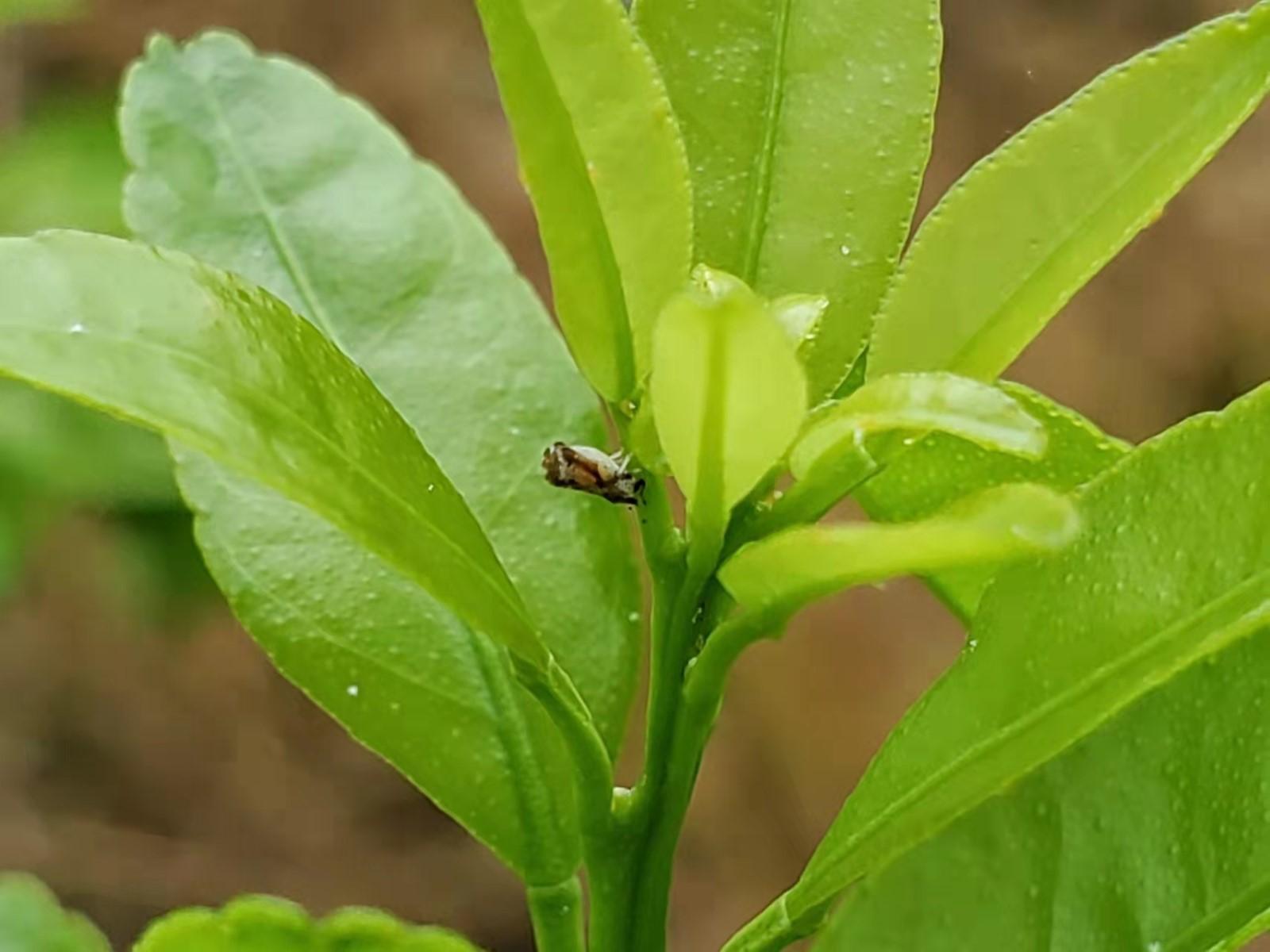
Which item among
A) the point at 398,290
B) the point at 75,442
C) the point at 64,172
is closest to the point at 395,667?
the point at 398,290

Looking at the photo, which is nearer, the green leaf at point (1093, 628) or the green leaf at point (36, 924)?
the green leaf at point (1093, 628)

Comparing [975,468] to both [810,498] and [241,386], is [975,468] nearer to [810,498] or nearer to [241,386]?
[810,498]

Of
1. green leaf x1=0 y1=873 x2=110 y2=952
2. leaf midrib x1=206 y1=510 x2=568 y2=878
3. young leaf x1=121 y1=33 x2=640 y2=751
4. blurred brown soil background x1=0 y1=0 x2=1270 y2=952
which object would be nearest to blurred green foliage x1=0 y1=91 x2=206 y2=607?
blurred brown soil background x1=0 y1=0 x2=1270 y2=952

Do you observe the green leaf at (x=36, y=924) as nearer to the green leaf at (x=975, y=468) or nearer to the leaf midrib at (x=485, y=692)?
the leaf midrib at (x=485, y=692)

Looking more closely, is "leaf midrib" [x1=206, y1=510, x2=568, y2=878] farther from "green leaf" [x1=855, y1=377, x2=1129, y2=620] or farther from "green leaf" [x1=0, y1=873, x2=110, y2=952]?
"green leaf" [x1=0, y1=873, x2=110, y2=952]

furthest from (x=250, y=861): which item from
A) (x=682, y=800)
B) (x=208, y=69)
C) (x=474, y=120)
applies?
(x=682, y=800)

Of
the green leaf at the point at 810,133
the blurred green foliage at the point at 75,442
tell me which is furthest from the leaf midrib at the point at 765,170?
the blurred green foliage at the point at 75,442
